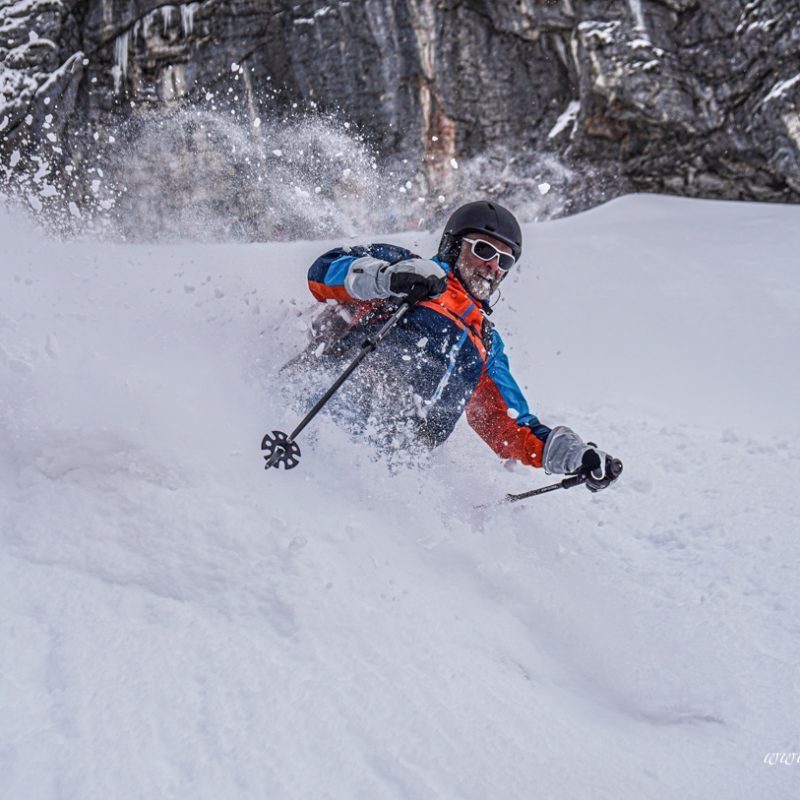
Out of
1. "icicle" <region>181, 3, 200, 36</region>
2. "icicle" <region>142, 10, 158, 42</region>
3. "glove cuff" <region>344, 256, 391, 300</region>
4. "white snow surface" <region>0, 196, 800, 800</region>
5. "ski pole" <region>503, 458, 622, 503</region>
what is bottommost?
"white snow surface" <region>0, 196, 800, 800</region>

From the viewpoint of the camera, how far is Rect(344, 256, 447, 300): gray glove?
357 cm

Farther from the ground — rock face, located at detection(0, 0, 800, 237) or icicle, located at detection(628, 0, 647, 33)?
icicle, located at detection(628, 0, 647, 33)

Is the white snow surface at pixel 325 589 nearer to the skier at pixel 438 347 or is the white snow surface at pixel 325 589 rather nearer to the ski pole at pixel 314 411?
the ski pole at pixel 314 411

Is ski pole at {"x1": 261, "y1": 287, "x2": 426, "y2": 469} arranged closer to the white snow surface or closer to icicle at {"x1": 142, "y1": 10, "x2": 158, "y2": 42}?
the white snow surface

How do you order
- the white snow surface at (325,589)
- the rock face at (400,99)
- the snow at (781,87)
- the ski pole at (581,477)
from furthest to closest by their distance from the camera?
the rock face at (400,99) → the snow at (781,87) → the ski pole at (581,477) → the white snow surface at (325,589)

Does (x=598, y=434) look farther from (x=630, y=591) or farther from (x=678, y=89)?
(x=678, y=89)

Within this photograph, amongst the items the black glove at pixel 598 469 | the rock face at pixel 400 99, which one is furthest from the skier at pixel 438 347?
the rock face at pixel 400 99

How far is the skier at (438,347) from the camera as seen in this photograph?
388 centimetres

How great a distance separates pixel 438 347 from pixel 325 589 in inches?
76.0

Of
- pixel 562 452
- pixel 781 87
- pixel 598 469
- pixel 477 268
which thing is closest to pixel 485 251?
pixel 477 268

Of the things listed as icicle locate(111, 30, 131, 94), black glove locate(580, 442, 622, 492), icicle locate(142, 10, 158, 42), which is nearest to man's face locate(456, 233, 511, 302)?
black glove locate(580, 442, 622, 492)

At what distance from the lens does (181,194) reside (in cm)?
1324

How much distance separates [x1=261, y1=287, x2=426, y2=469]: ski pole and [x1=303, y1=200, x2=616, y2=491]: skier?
0.10 m

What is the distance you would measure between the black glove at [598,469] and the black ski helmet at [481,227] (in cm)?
137
